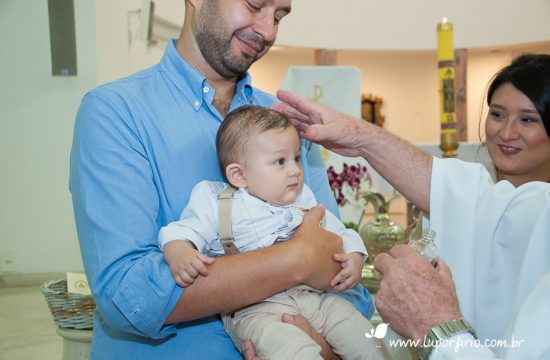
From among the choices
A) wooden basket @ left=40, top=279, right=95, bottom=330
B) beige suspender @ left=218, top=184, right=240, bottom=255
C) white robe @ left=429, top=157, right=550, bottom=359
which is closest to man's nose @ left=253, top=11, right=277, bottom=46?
beige suspender @ left=218, top=184, right=240, bottom=255

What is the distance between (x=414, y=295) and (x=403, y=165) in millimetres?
648

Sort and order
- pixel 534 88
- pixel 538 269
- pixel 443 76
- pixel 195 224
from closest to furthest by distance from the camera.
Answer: pixel 538 269 → pixel 195 224 → pixel 534 88 → pixel 443 76

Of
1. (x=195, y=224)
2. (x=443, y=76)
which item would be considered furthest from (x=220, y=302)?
(x=443, y=76)

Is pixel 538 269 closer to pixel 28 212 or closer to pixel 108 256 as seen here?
pixel 108 256

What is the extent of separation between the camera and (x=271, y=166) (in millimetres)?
1921

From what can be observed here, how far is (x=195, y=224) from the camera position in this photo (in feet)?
5.79

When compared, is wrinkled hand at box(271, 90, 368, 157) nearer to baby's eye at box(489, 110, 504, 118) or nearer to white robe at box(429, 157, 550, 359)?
white robe at box(429, 157, 550, 359)

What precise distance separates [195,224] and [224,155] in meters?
0.28

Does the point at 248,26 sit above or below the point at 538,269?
above

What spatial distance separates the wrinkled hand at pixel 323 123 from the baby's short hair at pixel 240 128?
0.57ft

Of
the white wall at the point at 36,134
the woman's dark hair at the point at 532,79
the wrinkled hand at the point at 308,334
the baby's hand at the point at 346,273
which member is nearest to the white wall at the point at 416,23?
the white wall at the point at 36,134

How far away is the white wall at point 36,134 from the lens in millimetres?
6113

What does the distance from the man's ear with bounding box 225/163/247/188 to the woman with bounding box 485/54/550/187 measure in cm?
179

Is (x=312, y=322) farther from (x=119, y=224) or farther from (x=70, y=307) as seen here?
(x=70, y=307)
